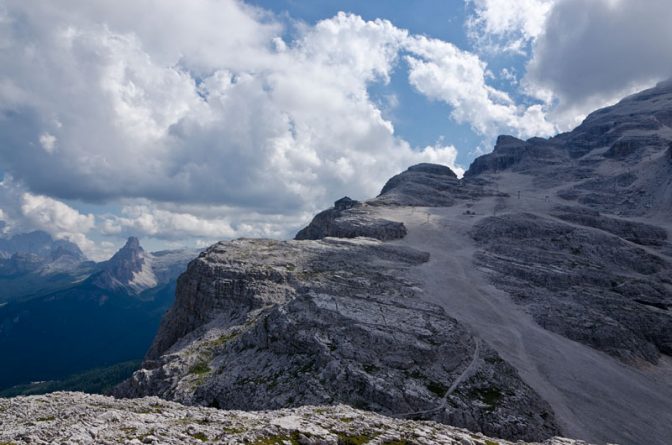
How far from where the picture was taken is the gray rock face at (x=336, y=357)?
48.8 m

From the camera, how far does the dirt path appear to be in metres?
52.8

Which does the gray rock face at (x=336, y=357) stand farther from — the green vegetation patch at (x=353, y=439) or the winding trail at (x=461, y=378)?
the green vegetation patch at (x=353, y=439)

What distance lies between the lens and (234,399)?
53.6 m

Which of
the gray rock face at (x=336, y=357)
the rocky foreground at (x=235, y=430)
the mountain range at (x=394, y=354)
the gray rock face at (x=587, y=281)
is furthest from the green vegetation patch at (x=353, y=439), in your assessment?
the gray rock face at (x=587, y=281)

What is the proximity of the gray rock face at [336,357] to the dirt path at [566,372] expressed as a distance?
4701 millimetres

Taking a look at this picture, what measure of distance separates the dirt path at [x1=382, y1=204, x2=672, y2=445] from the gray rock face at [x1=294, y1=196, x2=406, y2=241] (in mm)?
44649

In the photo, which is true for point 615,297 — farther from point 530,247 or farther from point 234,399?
point 234,399

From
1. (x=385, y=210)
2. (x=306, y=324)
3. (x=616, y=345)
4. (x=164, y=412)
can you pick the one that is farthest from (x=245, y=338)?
(x=385, y=210)

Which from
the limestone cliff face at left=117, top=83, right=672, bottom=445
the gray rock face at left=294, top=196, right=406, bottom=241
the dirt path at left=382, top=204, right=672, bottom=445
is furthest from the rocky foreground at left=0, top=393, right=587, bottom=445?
the gray rock face at left=294, top=196, right=406, bottom=241

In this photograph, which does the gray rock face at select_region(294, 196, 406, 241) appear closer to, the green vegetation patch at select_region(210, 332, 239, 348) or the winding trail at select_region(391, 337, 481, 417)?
the green vegetation patch at select_region(210, 332, 239, 348)

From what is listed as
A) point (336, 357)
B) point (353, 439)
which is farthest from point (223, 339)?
point (353, 439)

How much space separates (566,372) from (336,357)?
3792 centimetres

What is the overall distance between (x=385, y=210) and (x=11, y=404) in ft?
542

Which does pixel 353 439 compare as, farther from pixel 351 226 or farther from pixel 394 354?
pixel 351 226
